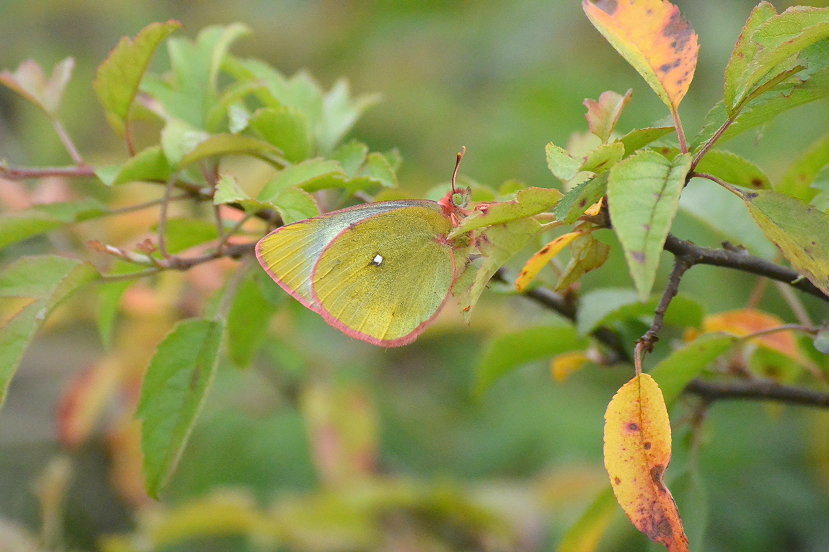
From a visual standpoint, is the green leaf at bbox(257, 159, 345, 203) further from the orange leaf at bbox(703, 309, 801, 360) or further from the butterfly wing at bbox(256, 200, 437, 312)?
the orange leaf at bbox(703, 309, 801, 360)

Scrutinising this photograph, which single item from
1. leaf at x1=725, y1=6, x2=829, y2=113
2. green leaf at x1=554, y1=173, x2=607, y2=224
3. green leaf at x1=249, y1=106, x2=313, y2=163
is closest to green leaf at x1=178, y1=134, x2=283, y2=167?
green leaf at x1=249, y1=106, x2=313, y2=163

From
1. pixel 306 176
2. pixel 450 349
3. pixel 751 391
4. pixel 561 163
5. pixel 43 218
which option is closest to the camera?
pixel 561 163

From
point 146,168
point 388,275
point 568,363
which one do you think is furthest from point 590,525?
point 146,168

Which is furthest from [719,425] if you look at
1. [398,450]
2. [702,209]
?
[702,209]

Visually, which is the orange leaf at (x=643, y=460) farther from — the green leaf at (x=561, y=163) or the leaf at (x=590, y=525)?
the leaf at (x=590, y=525)

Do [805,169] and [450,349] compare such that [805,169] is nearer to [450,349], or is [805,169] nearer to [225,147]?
[225,147]
